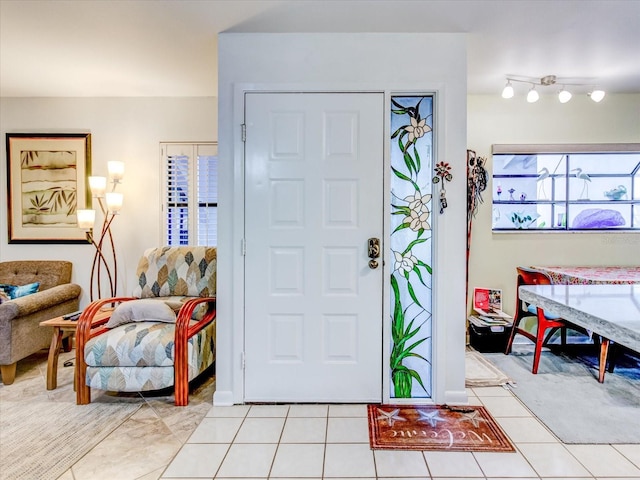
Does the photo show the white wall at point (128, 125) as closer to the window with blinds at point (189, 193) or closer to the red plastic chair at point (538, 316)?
the window with blinds at point (189, 193)

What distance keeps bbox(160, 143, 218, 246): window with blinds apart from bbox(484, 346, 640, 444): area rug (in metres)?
3.03

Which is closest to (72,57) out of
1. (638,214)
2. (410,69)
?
(410,69)

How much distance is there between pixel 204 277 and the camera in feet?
10.5

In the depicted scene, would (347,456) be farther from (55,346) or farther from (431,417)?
(55,346)

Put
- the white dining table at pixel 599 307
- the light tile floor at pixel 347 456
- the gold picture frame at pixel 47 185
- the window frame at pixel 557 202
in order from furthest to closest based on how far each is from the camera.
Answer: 1. the window frame at pixel 557 202
2. the gold picture frame at pixel 47 185
3. the light tile floor at pixel 347 456
4. the white dining table at pixel 599 307

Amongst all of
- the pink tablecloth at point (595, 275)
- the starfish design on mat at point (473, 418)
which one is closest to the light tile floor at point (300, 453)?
the starfish design on mat at point (473, 418)

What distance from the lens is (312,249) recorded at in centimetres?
254

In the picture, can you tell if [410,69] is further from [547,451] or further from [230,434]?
[230,434]

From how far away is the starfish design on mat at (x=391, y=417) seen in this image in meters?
2.31

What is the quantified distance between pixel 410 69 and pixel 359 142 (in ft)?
1.96

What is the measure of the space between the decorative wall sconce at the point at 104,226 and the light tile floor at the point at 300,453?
5.66 ft

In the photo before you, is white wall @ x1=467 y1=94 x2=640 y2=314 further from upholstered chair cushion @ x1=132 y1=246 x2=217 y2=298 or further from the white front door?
upholstered chair cushion @ x1=132 y1=246 x2=217 y2=298

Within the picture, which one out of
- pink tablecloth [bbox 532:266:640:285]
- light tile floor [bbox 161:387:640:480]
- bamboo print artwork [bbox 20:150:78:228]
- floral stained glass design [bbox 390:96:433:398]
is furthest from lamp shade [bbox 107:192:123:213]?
pink tablecloth [bbox 532:266:640:285]

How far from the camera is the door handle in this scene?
2504 mm
